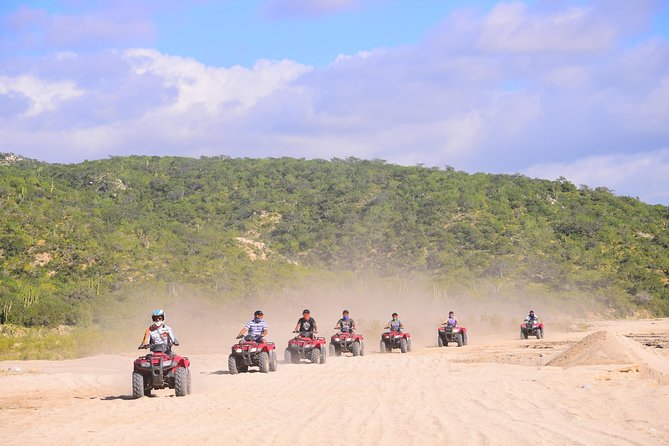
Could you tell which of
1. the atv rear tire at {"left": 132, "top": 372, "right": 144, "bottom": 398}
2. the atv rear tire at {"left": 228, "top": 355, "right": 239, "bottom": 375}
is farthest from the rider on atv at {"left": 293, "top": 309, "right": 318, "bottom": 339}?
the atv rear tire at {"left": 132, "top": 372, "right": 144, "bottom": 398}

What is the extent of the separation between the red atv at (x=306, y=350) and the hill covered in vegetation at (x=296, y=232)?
17.7 metres

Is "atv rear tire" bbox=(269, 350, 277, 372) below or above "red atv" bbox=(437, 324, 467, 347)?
below

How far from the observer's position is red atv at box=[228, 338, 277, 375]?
18.8m

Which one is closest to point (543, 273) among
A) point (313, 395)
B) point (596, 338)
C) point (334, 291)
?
point (334, 291)

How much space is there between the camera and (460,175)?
88188 mm

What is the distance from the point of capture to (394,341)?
1088 inches

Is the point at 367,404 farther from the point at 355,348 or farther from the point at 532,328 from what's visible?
the point at 532,328

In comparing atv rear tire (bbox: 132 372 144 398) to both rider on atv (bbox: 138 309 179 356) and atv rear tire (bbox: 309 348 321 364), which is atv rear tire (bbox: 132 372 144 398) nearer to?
rider on atv (bbox: 138 309 179 356)

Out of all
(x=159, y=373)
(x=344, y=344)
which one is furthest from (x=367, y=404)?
(x=344, y=344)

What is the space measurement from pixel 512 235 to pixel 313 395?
5647 cm

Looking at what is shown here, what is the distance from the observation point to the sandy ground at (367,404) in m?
10.2

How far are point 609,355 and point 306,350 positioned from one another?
7.57m

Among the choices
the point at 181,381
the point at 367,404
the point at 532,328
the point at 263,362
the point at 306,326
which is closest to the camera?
the point at 367,404

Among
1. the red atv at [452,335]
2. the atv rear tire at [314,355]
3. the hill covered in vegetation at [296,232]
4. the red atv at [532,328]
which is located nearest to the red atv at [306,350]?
the atv rear tire at [314,355]
